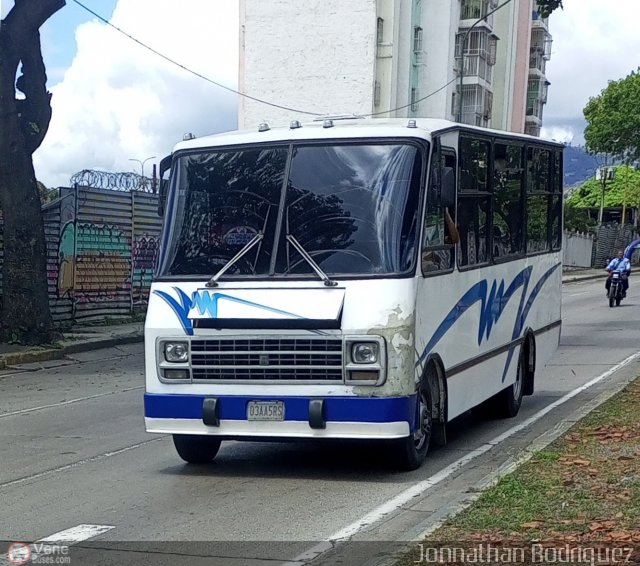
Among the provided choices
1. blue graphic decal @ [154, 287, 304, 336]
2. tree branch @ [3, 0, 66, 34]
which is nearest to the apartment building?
tree branch @ [3, 0, 66, 34]

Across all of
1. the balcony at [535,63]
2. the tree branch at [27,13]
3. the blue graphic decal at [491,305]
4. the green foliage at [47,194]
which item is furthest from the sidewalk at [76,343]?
the balcony at [535,63]

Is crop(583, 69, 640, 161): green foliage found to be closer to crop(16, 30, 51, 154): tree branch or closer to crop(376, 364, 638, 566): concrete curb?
crop(16, 30, 51, 154): tree branch

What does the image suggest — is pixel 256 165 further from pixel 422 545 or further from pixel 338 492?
pixel 422 545

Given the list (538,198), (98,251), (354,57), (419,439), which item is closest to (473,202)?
(419,439)

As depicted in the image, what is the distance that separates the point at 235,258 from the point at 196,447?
1.74 metres

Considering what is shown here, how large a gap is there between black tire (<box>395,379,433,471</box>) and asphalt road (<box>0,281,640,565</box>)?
0.12 meters

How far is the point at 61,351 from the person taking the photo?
20.1 metres

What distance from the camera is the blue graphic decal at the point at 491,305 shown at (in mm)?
9904

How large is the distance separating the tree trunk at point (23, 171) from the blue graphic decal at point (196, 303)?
11.3 metres

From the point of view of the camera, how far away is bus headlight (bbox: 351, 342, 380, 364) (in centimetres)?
871

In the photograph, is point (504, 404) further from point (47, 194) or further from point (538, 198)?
point (47, 194)

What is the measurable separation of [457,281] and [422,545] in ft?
13.8

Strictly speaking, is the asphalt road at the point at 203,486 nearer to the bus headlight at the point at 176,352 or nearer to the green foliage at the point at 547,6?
the bus headlight at the point at 176,352

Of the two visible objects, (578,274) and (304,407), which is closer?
(304,407)
